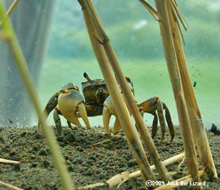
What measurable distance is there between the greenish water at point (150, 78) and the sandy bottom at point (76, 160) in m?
1.00

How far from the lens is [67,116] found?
137cm

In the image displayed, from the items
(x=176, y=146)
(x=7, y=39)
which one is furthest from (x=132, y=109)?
(x=176, y=146)

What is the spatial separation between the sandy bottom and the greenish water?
1.00 metres

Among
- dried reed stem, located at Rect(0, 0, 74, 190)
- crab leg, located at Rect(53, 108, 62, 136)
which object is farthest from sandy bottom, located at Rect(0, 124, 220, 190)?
dried reed stem, located at Rect(0, 0, 74, 190)

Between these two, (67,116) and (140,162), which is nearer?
(140,162)

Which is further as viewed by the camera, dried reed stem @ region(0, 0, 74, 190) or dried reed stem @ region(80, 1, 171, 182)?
dried reed stem @ region(80, 1, 171, 182)

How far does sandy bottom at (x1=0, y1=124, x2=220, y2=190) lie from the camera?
0.72 meters

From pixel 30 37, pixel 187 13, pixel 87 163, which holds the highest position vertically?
pixel 30 37

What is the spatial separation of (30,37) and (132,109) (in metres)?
2.00

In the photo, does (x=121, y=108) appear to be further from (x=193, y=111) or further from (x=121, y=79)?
(x=193, y=111)

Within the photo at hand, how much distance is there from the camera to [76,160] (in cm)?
98

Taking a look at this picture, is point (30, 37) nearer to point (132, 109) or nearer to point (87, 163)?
point (87, 163)

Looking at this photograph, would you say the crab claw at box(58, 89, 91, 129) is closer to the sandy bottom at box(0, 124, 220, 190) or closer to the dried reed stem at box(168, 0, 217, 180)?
the sandy bottom at box(0, 124, 220, 190)

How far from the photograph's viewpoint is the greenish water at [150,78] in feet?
7.14
